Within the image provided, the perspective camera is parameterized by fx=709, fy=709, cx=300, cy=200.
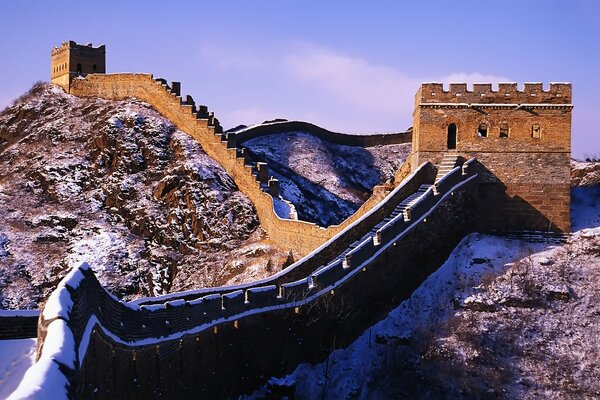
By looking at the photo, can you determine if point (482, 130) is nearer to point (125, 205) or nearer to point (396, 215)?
point (396, 215)

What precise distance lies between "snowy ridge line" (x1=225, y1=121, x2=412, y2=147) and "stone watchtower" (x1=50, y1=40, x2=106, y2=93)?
10854 millimetres

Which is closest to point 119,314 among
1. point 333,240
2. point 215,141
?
A: point 333,240

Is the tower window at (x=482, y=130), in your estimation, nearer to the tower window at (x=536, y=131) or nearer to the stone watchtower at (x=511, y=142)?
the stone watchtower at (x=511, y=142)

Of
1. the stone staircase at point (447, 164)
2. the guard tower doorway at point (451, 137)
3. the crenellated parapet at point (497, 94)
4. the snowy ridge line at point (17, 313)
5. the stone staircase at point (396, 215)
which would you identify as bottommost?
the snowy ridge line at point (17, 313)

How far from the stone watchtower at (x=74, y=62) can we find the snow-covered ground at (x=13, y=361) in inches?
1651

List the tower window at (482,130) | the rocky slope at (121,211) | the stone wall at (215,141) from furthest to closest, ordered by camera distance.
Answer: the rocky slope at (121,211) < the stone wall at (215,141) < the tower window at (482,130)

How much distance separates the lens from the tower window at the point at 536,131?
90.4 ft

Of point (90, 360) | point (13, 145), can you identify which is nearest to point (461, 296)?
point (90, 360)

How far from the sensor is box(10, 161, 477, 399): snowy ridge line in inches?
285

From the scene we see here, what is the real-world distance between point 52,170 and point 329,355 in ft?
86.6

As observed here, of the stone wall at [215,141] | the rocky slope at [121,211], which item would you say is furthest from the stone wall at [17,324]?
the rocky slope at [121,211]

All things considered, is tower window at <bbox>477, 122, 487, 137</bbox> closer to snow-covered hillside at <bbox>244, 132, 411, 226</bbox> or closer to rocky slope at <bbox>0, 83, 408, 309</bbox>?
rocky slope at <bbox>0, 83, 408, 309</bbox>

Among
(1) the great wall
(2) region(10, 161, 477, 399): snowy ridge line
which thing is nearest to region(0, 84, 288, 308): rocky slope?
(1) the great wall

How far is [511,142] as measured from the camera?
2766 centimetres
